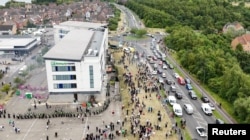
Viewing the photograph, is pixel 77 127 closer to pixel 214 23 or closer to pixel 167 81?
pixel 167 81

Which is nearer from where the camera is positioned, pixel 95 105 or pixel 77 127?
pixel 77 127

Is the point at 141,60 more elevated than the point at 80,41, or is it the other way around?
the point at 80,41

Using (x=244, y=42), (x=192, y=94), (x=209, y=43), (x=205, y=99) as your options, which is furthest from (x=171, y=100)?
(x=244, y=42)

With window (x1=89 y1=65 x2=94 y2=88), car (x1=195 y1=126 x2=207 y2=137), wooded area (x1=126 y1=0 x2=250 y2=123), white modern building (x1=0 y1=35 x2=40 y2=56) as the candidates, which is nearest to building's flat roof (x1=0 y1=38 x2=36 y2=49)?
white modern building (x1=0 y1=35 x2=40 y2=56)

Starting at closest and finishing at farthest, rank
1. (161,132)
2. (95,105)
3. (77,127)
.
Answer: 1. (161,132)
2. (77,127)
3. (95,105)

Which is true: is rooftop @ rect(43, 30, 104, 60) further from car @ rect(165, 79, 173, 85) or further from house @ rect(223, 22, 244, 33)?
house @ rect(223, 22, 244, 33)

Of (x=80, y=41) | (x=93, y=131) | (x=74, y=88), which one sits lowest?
(x=93, y=131)

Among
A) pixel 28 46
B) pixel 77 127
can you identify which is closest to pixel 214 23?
pixel 28 46
